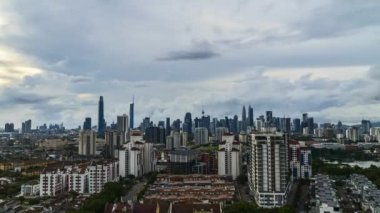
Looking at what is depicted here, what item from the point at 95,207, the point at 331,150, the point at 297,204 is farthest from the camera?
the point at 331,150

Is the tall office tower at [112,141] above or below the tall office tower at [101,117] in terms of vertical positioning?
below

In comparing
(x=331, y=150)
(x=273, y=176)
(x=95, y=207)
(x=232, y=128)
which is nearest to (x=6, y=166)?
(x=95, y=207)

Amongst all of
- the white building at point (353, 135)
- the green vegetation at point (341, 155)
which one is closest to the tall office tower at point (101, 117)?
the white building at point (353, 135)

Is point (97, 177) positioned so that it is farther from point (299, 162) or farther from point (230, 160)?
point (299, 162)

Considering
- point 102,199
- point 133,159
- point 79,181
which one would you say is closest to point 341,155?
point 133,159

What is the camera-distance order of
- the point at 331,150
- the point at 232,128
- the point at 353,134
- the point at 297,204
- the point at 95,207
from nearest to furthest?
1. the point at 95,207
2. the point at 297,204
3. the point at 331,150
4. the point at 353,134
5. the point at 232,128

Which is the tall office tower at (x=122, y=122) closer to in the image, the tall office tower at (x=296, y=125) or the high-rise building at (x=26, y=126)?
the tall office tower at (x=296, y=125)

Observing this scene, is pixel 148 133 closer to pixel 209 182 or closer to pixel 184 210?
pixel 209 182
